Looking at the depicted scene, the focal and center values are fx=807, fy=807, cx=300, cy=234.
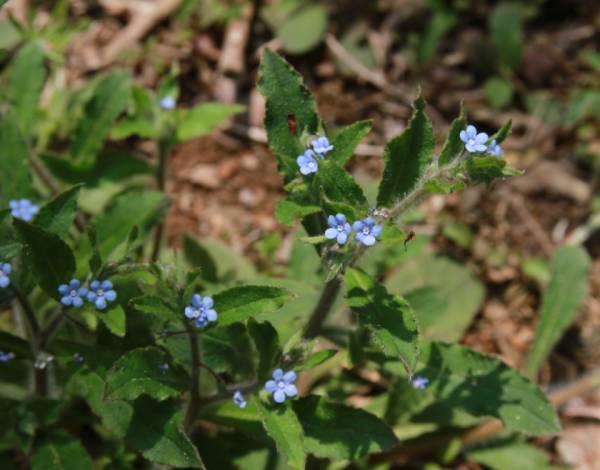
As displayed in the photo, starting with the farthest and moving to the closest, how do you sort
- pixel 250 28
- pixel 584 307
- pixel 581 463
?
1. pixel 250 28
2. pixel 584 307
3. pixel 581 463

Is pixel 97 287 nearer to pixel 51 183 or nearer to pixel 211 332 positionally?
pixel 211 332

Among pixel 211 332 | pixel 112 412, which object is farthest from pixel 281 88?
pixel 112 412

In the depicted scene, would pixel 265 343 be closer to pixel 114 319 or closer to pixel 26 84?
pixel 114 319

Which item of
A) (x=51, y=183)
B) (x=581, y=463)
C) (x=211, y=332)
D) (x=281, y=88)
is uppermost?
(x=281, y=88)

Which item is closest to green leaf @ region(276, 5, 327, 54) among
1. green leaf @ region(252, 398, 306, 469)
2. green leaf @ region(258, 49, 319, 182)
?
green leaf @ region(258, 49, 319, 182)

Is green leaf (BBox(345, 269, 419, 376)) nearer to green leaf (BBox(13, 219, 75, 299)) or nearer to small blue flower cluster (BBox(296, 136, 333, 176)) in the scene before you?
small blue flower cluster (BBox(296, 136, 333, 176))

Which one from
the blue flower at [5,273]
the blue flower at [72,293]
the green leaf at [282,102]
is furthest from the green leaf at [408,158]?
the blue flower at [5,273]

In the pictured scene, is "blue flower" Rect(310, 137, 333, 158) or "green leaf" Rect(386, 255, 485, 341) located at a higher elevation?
"blue flower" Rect(310, 137, 333, 158)

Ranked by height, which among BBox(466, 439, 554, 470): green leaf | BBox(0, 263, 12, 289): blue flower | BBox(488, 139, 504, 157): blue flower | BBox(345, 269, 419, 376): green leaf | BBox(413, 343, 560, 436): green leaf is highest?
BBox(488, 139, 504, 157): blue flower

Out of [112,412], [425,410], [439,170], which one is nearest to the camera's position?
[439,170]
